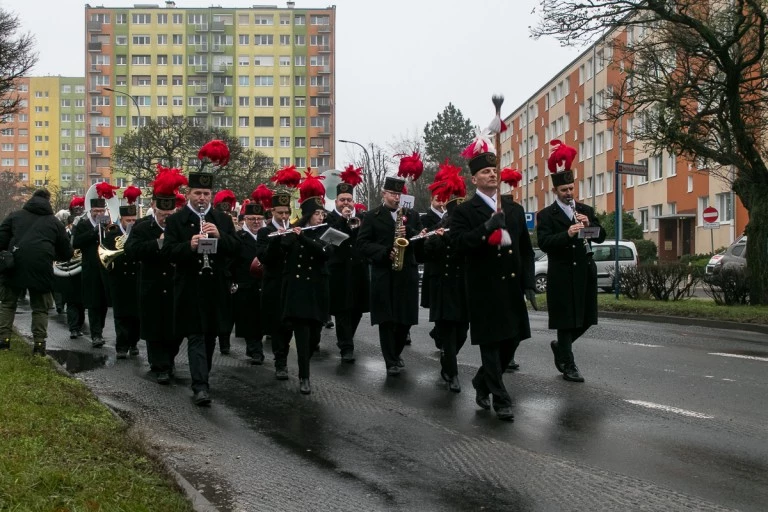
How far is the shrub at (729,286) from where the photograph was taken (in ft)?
65.3

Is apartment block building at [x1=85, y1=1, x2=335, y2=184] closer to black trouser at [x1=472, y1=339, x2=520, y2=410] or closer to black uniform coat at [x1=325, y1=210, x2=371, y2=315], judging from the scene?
black uniform coat at [x1=325, y1=210, x2=371, y2=315]

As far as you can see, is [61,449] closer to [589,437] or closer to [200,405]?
[200,405]

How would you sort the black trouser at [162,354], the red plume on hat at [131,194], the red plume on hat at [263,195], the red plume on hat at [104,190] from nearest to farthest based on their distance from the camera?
the black trouser at [162,354] → the red plume on hat at [263,195] → the red plume on hat at [104,190] → the red plume on hat at [131,194]

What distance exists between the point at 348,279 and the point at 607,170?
182 ft

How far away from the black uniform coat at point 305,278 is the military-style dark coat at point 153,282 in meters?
1.28

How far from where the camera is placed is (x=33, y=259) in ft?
38.4

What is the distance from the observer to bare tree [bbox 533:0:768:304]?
18875 mm

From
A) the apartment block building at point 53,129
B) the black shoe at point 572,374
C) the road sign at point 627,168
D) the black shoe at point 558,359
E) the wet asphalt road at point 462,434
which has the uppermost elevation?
the apartment block building at point 53,129

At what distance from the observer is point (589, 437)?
723 cm

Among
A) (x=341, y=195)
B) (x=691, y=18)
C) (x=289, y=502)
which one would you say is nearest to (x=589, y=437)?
(x=289, y=502)

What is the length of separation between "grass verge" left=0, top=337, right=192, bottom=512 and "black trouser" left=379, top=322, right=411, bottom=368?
3.62 m

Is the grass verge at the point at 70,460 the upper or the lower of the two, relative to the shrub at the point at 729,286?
lower

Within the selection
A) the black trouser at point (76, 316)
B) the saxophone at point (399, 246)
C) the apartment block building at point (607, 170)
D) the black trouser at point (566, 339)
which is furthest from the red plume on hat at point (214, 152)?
the apartment block building at point (607, 170)

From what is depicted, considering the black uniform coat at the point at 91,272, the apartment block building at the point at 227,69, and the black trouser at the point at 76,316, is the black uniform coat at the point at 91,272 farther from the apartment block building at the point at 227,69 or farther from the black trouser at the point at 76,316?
the apartment block building at the point at 227,69
